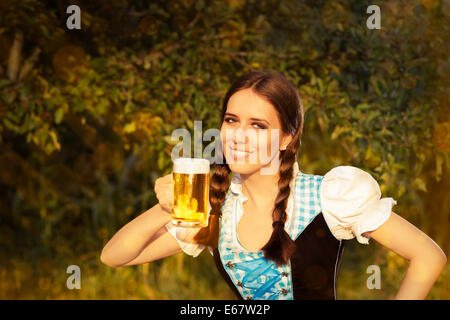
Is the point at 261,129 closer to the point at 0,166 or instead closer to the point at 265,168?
the point at 265,168

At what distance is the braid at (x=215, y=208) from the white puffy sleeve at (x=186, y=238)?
38 millimetres

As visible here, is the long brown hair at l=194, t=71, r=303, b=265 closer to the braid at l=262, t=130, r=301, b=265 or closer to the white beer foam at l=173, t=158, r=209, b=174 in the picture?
the braid at l=262, t=130, r=301, b=265

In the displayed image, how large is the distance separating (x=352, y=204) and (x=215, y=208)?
68 centimetres

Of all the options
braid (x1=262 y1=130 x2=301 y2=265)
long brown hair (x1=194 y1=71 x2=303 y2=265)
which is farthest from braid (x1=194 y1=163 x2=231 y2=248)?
braid (x1=262 y1=130 x2=301 y2=265)

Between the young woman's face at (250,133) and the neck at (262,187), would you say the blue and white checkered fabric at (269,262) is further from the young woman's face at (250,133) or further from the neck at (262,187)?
the young woman's face at (250,133)

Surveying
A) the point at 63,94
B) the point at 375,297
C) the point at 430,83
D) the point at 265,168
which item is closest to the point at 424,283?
the point at 265,168

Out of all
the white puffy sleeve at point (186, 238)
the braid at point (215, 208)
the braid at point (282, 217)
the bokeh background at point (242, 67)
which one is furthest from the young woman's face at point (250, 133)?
the bokeh background at point (242, 67)

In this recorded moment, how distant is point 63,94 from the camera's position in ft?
13.5

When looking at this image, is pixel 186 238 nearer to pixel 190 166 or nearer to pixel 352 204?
pixel 190 166

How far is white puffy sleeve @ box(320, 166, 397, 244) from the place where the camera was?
242 centimetres

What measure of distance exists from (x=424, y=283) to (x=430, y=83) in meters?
2.13

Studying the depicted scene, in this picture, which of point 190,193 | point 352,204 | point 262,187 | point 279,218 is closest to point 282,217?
point 279,218

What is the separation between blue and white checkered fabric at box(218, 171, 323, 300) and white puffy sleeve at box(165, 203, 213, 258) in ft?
0.61

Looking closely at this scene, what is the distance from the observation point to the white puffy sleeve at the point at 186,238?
2775mm
